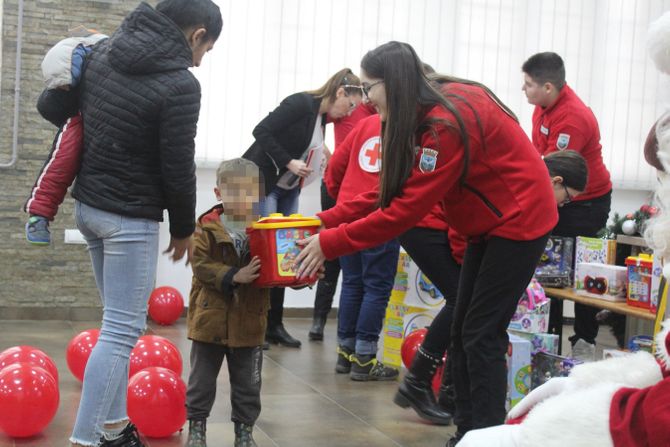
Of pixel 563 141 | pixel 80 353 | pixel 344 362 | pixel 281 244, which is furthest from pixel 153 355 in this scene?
pixel 563 141

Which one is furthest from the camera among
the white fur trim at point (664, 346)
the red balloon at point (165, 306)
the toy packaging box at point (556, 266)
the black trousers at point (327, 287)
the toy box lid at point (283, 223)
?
the red balloon at point (165, 306)

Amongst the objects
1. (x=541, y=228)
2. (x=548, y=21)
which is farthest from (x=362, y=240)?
(x=548, y=21)

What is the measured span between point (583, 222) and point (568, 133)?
22.2 inches

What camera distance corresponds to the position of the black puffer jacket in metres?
3.05

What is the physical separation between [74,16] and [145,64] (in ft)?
12.3

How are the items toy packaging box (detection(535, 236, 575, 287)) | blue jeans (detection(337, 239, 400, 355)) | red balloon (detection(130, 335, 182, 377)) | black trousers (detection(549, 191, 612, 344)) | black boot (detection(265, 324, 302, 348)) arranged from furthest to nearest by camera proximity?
black boot (detection(265, 324, 302, 348)), black trousers (detection(549, 191, 612, 344)), blue jeans (detection(337, 239, 400, 355)), toy packaging box (detection(535, 236, 575, 287)), red balloon (detection(130, 335, 182, 377))

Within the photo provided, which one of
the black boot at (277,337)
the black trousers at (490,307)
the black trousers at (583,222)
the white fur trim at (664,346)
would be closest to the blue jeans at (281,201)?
the black boot at (277,337)

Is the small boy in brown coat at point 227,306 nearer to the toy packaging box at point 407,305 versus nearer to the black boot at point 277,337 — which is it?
the toy packaging box at point 407,305

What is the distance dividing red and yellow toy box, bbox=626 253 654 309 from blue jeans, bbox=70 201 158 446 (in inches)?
89.7

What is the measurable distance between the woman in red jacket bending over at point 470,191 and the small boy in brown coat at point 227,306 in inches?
16.4

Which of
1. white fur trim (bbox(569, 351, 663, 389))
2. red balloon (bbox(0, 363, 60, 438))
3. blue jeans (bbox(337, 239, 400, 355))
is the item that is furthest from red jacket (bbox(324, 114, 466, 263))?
white fur trim (bbox(569, 351, 663, 389))

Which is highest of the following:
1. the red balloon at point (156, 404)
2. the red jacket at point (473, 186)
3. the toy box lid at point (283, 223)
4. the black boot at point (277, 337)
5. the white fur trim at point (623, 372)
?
the red jacket at point (473, 186)

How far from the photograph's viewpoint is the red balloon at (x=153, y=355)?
4250 millimetres

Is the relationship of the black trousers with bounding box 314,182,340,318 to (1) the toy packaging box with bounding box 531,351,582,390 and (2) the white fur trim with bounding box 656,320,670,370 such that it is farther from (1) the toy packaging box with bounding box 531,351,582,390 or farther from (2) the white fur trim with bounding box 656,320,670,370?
(2) the white fur trim with bounding box 656,320,670,370
